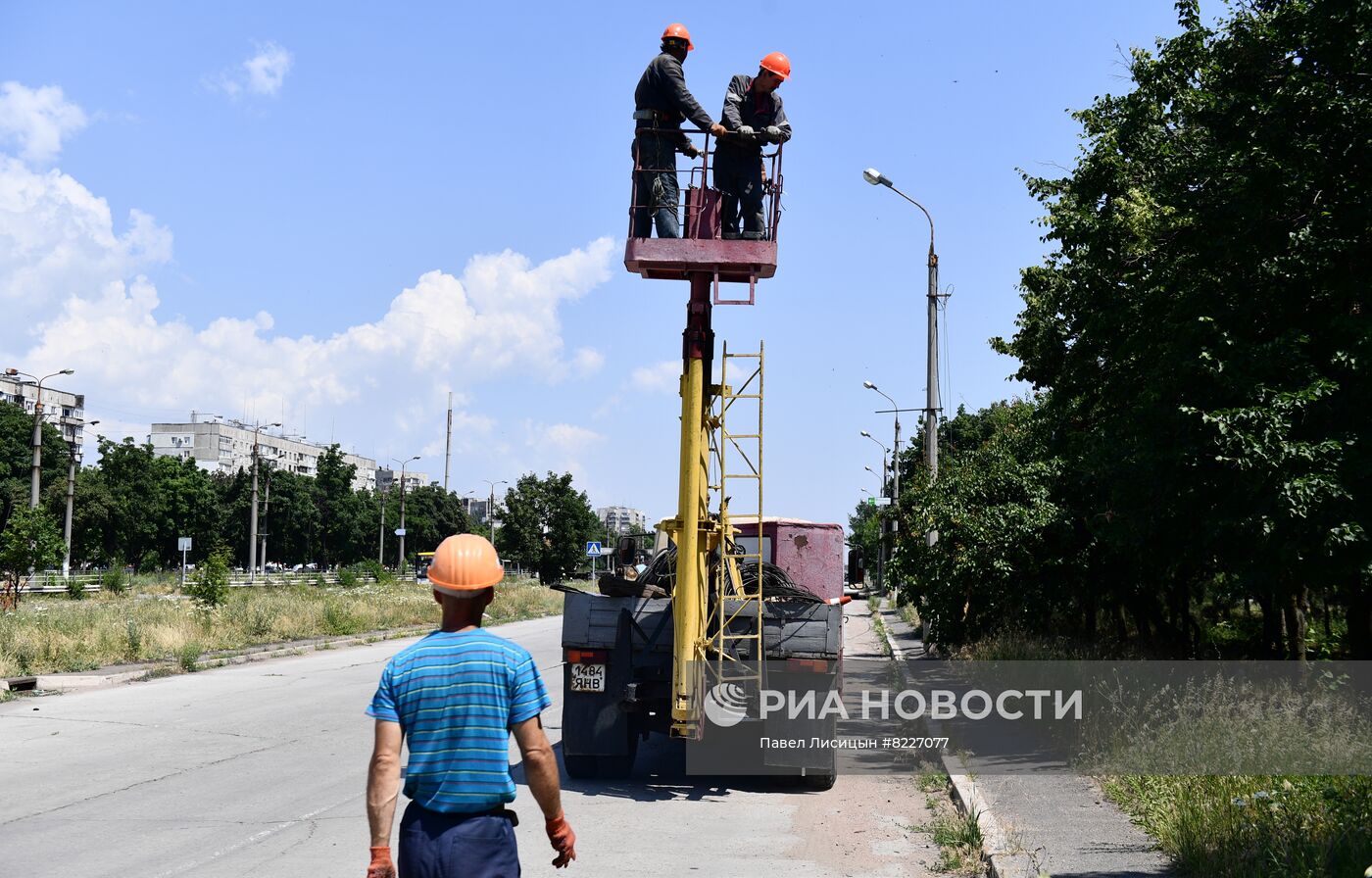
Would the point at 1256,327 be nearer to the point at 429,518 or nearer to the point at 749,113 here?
the point at 749,113

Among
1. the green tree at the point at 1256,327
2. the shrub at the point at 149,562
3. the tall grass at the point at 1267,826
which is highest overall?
the green tree at the point at 1256,327

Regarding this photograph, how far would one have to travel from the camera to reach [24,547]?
3238 cm

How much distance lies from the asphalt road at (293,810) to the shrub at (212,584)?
1257cm

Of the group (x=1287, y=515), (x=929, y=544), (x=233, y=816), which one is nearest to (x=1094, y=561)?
(x=929, y=544)

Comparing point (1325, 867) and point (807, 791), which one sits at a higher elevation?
point (1325, 867)

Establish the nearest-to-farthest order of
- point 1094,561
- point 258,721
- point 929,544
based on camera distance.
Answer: point 258,721
point 1094,561
point 929,544

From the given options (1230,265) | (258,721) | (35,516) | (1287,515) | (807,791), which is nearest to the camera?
(1287,515)

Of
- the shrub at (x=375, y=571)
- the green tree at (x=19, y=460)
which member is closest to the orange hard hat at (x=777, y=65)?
the shrub at (x=375, y=571)

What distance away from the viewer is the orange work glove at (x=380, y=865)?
3.75 m

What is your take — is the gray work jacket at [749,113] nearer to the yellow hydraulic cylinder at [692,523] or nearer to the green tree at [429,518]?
the yellow hydraulic cylinder at [692,523]

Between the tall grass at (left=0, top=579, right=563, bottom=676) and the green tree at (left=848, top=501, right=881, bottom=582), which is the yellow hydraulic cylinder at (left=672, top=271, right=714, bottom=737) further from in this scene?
the green tree at (left=848, top=501, right=881, bottom=582)

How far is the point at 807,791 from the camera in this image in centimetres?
1045

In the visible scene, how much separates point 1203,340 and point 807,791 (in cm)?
522

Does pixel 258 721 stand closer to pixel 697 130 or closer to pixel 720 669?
pixel 720 669
